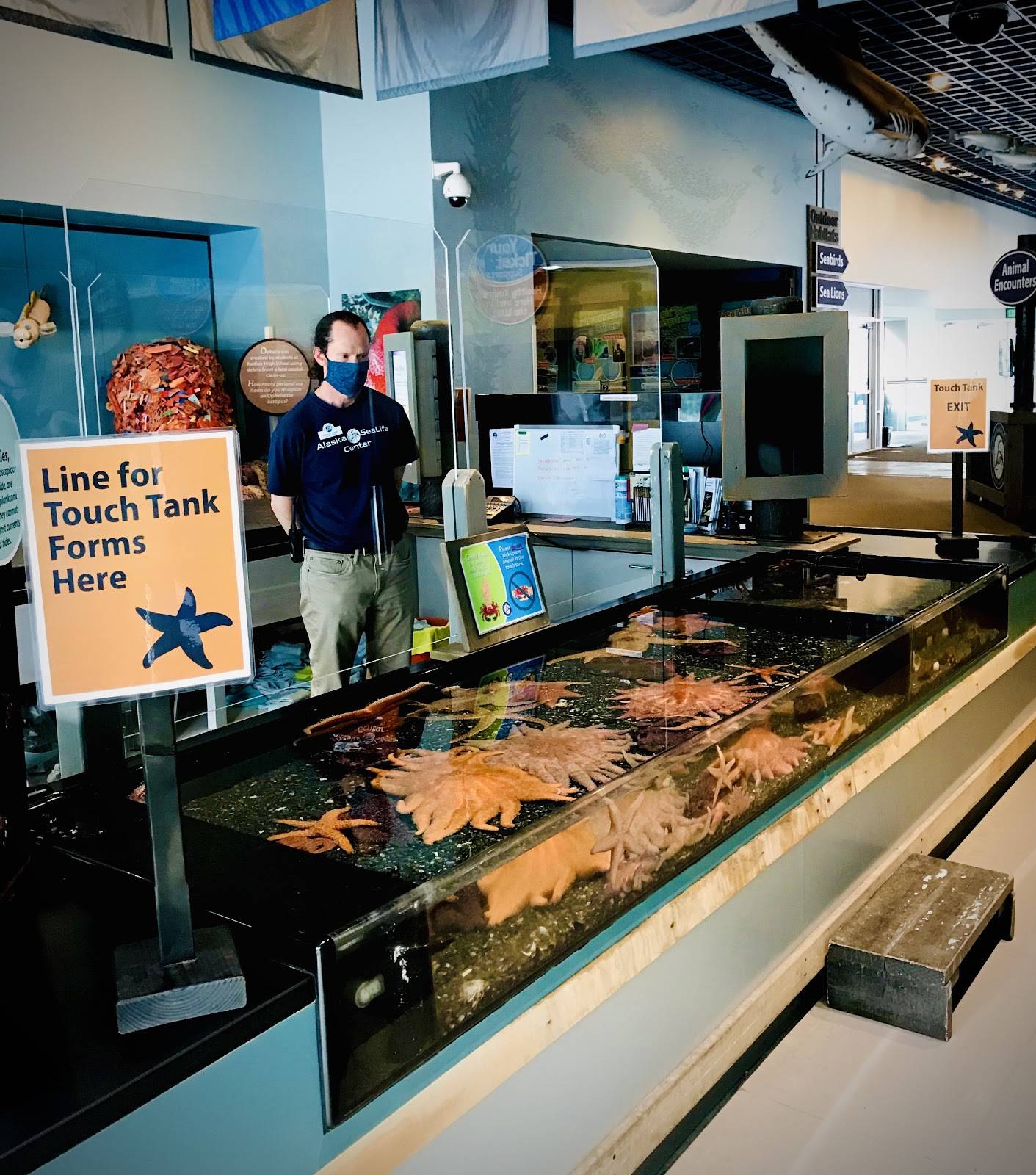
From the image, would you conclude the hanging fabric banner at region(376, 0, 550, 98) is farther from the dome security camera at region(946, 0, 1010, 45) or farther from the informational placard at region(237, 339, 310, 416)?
the dome security camera at region(946, 0, 1010, 45)

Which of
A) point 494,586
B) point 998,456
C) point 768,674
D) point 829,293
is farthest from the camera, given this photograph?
point 829,293

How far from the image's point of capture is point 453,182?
6.24 m

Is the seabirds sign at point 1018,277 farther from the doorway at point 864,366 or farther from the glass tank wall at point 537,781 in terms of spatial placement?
the glass tank wall at point 537,781

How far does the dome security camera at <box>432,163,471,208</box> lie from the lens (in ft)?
20.5

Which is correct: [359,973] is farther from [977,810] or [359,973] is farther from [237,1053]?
[977,810]

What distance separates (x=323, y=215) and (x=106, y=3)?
952 mm

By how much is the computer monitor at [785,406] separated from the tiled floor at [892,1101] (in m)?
2.24

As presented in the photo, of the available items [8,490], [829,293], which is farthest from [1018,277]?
[8,490]

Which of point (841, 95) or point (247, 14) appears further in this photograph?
point (841, 95)

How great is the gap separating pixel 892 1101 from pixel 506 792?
4.13 feet

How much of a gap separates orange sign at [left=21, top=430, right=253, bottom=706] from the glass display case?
0.41 meters

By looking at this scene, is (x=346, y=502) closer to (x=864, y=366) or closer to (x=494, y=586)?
(x=494, y=586)

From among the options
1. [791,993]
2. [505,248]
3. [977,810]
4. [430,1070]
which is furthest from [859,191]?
[430,1070]

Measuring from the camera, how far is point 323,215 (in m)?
3.62
